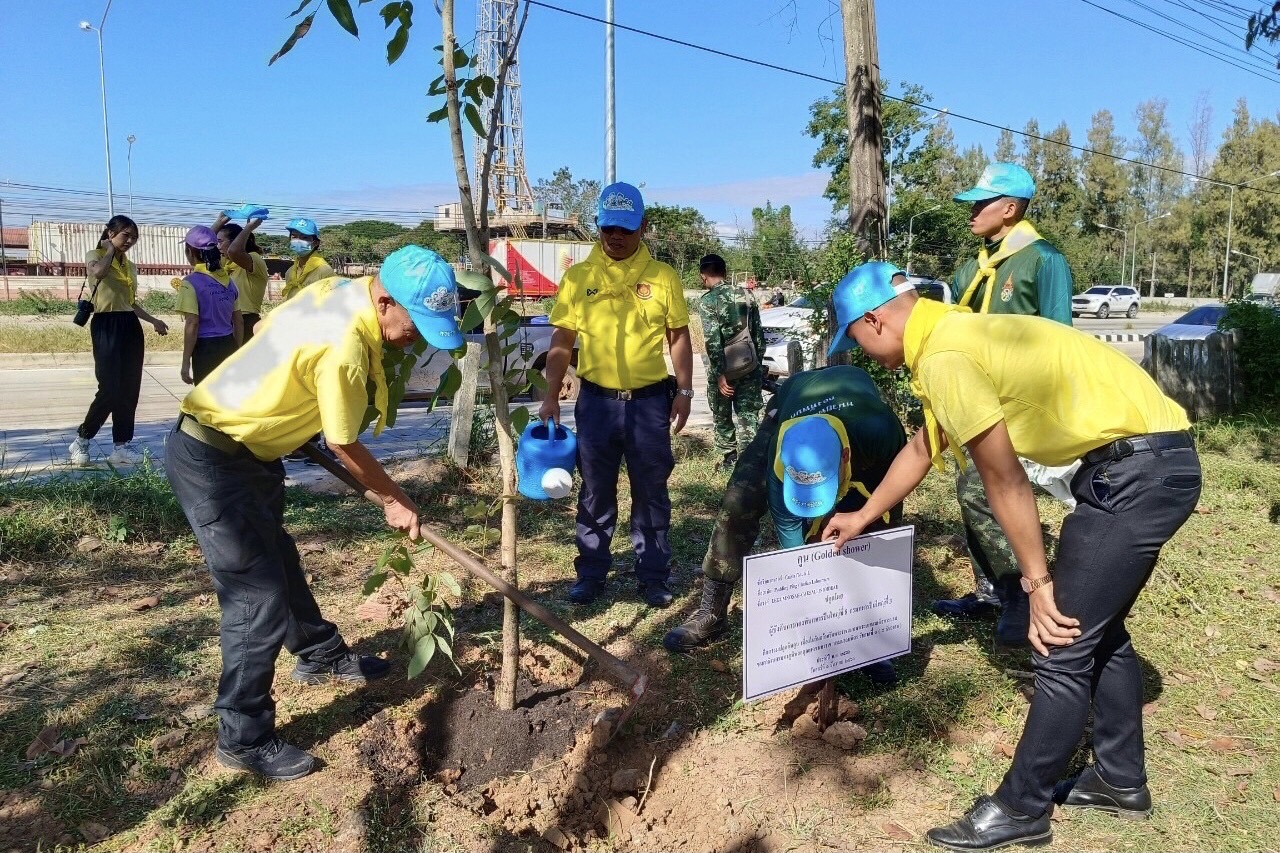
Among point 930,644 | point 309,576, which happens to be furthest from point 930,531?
point 309,576

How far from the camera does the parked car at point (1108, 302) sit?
36.5 meters

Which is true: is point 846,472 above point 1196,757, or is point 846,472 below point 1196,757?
above

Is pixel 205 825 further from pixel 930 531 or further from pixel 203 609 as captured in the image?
pixel 930 531

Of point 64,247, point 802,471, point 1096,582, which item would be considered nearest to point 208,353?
point 802,471

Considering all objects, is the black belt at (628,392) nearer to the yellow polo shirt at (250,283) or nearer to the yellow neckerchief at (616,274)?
the yellow neckerchief at (616,274)

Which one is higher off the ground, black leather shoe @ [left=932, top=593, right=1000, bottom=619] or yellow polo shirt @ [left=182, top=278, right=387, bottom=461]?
yellow polo shirt @ [left=182, top=278, right=387, bottom=461]

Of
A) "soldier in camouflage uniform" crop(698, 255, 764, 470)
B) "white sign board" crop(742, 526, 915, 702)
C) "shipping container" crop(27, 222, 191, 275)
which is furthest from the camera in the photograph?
"shipping container" crop(27, 222, 191, 275)

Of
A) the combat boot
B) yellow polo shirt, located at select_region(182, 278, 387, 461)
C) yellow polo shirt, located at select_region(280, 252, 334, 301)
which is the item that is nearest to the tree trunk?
yellow polo shirt, located at select_region(182, 278, 387, 461)

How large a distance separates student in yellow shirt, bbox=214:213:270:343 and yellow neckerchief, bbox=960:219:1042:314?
4.72m

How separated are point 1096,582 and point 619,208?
2.47 meters

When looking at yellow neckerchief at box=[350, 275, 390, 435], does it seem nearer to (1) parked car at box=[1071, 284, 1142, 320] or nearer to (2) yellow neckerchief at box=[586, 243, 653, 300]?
(2) yellow neckerchief at box=[586, 243, 653, 300]

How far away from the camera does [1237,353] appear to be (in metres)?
8.56

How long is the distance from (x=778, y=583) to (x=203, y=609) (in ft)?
9.14

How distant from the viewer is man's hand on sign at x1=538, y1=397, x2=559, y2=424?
3830 mm
